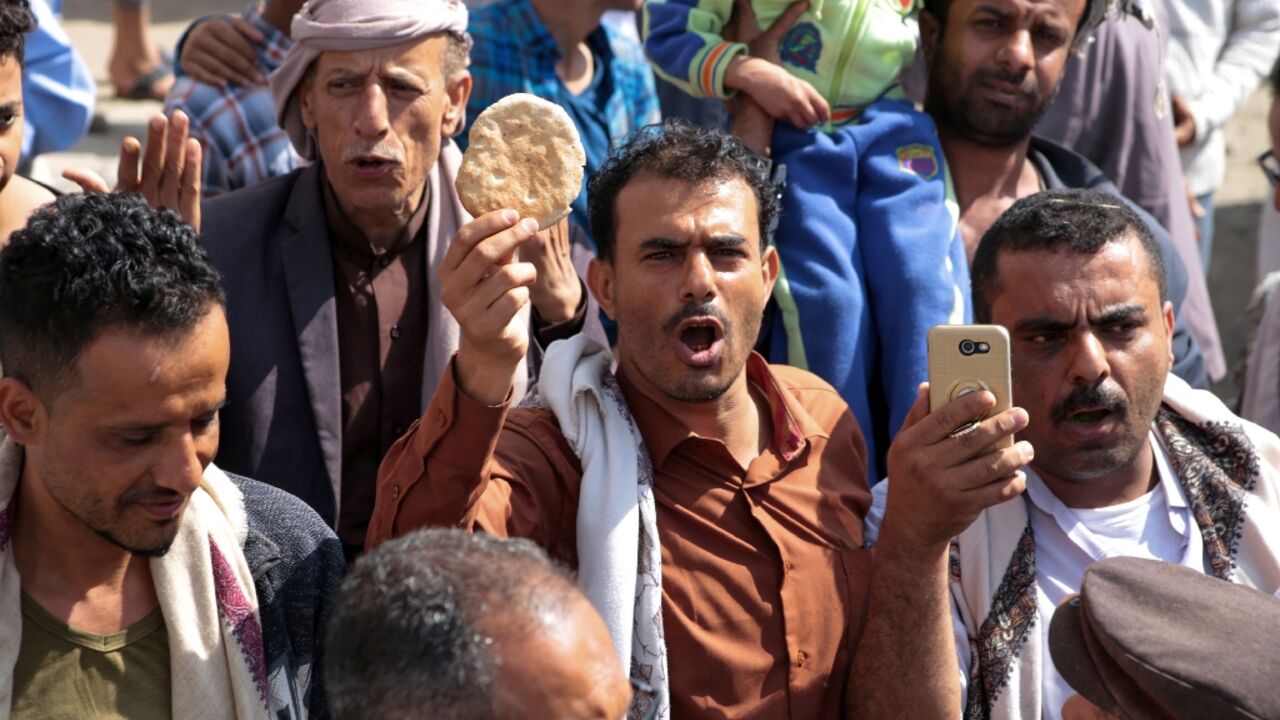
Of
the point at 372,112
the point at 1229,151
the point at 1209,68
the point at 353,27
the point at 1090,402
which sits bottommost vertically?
the point at 1229,151

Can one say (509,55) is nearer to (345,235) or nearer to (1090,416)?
(345,235)

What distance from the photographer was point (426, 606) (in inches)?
79.4

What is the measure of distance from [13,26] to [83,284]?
1063 millimetres

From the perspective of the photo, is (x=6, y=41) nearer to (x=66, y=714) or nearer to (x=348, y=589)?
(x=66, y=714)

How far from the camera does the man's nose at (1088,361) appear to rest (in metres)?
3.32

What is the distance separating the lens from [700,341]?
3.32m

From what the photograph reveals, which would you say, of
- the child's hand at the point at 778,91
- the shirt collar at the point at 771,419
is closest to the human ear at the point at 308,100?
the child's hand at the point at 778,91

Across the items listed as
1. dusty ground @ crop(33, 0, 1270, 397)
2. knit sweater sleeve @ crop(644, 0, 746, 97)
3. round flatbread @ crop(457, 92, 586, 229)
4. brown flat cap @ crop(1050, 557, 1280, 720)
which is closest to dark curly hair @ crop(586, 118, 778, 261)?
round flatbread @ crop(457, 92, 586, 229)

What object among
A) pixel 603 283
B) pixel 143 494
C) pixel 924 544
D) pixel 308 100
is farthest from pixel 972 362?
pixel 308 100

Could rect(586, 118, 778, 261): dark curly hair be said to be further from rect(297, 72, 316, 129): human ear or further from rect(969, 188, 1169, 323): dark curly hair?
rect(297, 72, 316, 129): human ear

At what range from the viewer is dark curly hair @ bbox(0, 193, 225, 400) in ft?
8.77

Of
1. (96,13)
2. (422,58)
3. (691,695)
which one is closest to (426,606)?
(691,695)

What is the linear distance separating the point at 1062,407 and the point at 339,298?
169 centimetres

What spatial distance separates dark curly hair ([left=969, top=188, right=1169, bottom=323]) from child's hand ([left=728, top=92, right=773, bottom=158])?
74cm
